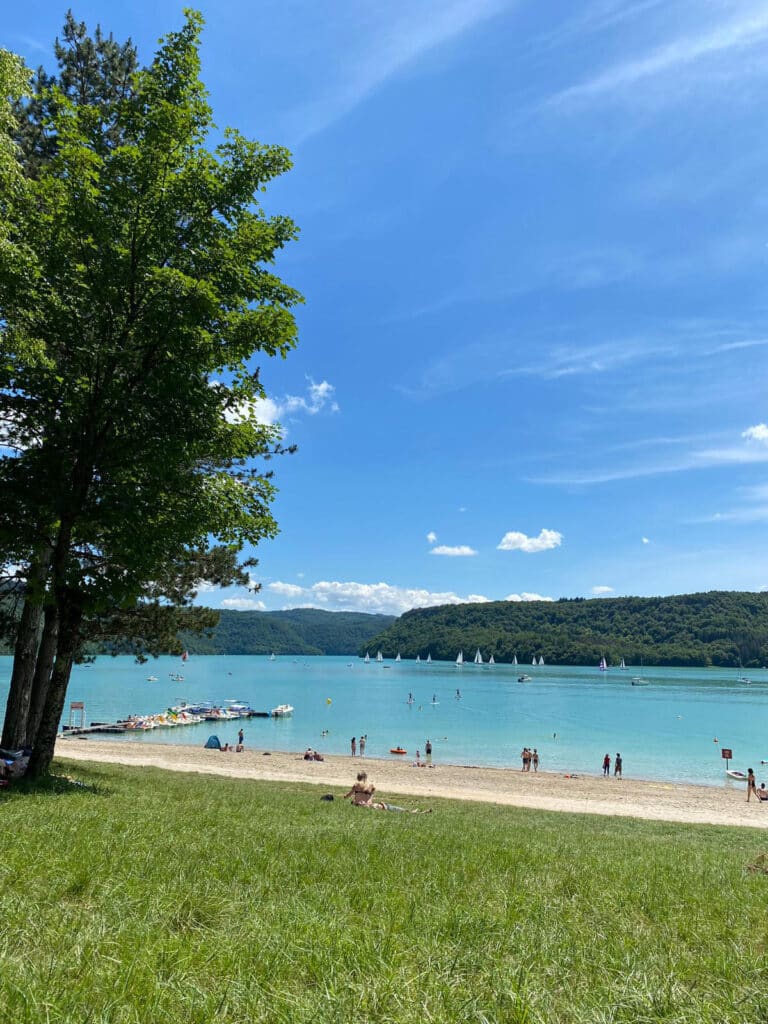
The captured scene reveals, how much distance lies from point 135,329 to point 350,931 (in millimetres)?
9261

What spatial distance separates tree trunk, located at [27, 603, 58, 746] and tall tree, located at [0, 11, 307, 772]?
2.85ft

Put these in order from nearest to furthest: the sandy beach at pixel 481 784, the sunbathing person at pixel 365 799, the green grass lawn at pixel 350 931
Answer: the green grass lawn at pixel 350 931 → the sunbathing person at pixel 365 799 → the sandy beach at pixel 481 784

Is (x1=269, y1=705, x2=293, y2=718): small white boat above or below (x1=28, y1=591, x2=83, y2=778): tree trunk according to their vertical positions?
below

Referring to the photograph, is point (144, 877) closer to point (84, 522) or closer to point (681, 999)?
point (681, 999)

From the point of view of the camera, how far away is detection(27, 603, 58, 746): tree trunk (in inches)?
478

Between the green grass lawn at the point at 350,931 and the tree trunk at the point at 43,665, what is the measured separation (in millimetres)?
5267

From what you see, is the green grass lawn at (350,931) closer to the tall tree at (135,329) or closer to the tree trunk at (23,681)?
the tall tree at (135,329)

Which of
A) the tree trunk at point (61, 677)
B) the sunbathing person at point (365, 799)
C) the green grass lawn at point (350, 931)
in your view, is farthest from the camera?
the sunbathing person at point (365, 799)

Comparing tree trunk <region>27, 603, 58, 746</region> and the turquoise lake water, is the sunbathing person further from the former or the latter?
the turquoise lake water

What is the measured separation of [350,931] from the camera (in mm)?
4004

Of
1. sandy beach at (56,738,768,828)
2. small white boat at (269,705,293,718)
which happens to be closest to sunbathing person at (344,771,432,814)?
sandy beach at (56,738,768,828)

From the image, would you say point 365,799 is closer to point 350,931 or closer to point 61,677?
point 61,677

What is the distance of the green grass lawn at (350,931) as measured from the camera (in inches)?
119

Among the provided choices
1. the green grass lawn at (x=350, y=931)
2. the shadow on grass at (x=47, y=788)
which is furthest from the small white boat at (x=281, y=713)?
the green grass lawn at (x=350, y=931)
